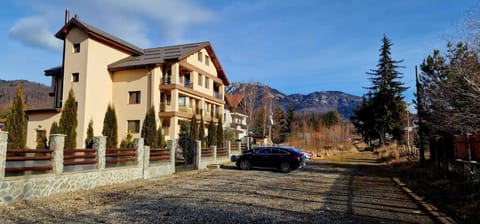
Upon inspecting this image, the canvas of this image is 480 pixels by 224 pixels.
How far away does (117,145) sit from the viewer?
90.0ft

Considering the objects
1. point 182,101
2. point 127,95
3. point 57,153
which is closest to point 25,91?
point 127,95

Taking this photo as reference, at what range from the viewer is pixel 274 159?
20328 mm

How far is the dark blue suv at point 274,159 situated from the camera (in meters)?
19.8

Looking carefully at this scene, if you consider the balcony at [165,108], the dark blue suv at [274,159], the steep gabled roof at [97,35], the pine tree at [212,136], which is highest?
the steep gabled roof at [97,35]

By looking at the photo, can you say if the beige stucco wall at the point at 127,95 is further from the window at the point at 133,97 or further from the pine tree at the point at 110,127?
the pine tree at the point at 110,127

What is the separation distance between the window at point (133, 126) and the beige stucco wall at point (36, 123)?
5908 millimetres

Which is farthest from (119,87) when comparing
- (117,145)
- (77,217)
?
(77,217)

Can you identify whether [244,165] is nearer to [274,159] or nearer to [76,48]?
[274,159]

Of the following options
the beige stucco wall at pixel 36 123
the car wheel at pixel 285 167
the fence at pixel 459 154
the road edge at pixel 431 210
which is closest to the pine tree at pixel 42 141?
the beige stucco wall at pixel 36 123

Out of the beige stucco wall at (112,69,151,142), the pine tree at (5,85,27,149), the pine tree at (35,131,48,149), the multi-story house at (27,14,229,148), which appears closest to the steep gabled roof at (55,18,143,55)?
A: the multi-story house at (27,14,229,148)

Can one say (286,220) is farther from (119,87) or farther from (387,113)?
(387,113)

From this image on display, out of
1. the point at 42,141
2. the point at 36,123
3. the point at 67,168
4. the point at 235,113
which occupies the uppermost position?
the point at 235,113

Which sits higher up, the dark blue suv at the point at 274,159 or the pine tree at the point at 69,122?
the pine tree at the point at 69,122

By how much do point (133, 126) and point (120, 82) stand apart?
4.48 metres
